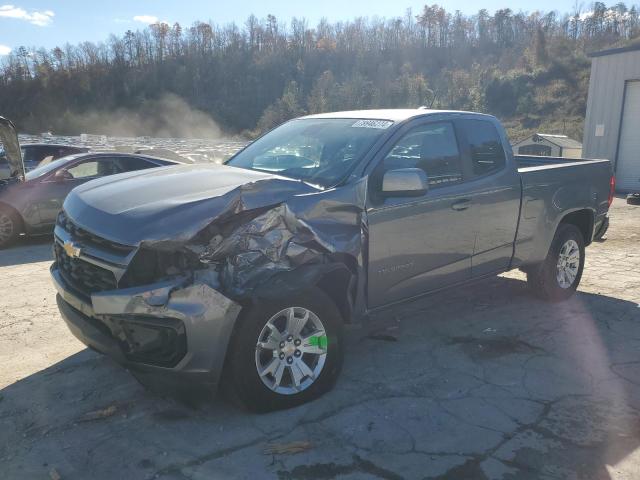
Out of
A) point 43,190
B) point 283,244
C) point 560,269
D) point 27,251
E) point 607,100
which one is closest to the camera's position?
point 283,244

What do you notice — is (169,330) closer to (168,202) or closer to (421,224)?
(168,202)

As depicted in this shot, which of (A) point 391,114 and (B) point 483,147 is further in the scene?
(B) point 483,147

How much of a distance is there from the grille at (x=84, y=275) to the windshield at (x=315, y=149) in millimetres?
1507

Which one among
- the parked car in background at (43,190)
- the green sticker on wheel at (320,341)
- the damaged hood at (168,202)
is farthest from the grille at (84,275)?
the parked car in background at (43,190)

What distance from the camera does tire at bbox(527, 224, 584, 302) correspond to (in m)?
5.62

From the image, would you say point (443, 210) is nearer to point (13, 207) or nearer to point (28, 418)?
point (28, 418)

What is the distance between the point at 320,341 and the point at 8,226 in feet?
23.0

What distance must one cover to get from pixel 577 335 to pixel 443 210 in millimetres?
1800

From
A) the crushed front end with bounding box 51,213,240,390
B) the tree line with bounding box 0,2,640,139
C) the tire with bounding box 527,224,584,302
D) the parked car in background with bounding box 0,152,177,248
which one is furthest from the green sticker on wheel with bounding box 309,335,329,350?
the tree line with bounding box 0,2,640,139

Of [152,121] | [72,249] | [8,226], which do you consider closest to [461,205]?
[72,249]

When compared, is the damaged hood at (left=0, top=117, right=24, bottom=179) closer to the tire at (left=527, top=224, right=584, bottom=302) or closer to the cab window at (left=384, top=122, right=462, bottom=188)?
the cab window at (left=384, top=122, right=462, bottom=188)

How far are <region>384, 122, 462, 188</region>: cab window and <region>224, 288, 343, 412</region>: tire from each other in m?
1.26

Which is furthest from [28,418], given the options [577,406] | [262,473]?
[577,406]

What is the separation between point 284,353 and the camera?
133 inches
